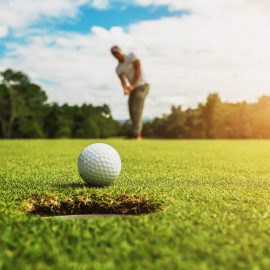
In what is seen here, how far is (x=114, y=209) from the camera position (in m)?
2.67

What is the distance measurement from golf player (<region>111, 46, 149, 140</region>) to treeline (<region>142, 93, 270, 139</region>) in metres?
33.7

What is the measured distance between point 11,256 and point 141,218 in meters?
0.68

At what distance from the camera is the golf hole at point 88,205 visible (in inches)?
103

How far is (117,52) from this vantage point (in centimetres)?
1190

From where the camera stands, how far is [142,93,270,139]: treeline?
45.1m

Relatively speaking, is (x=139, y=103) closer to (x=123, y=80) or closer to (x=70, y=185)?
(x=123, y=80)

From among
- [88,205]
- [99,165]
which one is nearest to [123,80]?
[99,165]

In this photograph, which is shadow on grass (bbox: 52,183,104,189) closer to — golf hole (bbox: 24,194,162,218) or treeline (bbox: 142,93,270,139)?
golf hole (bbox: 24,194,162,218)

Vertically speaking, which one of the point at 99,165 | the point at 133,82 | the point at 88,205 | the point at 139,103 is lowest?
the point at 88,205

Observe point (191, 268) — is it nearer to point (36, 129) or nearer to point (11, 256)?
point (11, 256)

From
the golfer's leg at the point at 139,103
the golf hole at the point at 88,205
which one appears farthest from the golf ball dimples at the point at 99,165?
the golfer's leg at the point at 139,103

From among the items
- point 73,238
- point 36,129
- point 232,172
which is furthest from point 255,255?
point 36,129

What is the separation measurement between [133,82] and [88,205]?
956 cm

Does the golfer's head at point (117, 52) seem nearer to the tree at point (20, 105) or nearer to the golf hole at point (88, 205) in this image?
the golf hole at point (88, 205)
